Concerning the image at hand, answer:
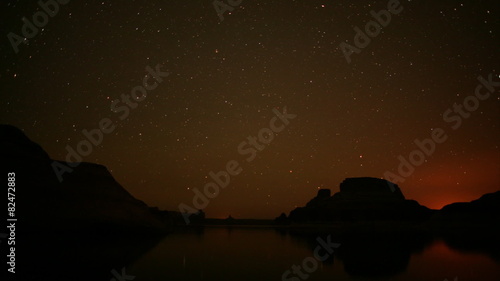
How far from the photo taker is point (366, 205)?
11800 centimetres

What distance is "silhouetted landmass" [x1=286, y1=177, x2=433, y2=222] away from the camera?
110500mm

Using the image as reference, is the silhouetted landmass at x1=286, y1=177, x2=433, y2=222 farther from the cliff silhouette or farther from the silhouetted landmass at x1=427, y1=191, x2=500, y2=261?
the cliff silhouette

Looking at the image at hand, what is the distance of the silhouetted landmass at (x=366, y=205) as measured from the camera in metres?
110

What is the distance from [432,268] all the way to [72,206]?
33612 millimetres

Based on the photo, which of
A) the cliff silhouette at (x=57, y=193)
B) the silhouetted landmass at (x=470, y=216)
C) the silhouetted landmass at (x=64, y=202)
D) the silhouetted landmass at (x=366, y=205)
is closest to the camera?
the silhouetted landmass at (x=64, y=202)

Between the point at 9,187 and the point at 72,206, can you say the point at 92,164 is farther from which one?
the point at 9,187

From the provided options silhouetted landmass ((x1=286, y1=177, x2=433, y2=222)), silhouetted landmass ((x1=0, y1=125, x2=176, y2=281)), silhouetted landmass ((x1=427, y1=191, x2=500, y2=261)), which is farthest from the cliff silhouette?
silhouetted landmass ((x1=427, y1=191, x2=500, y2=261))

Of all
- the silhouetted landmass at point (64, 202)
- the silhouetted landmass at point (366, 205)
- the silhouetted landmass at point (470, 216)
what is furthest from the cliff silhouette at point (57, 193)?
the silhouetted landmass at point (470, 216)

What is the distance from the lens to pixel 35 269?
11328 mm

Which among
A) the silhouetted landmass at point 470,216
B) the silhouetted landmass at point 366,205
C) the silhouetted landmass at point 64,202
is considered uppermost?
the silhouetted landmass at point 64,202

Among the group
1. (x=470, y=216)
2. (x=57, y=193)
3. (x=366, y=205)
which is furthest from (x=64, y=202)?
(x=470, y=216)

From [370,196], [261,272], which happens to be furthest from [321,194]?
[261,272]

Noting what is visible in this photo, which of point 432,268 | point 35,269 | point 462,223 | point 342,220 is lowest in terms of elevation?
point 462,223

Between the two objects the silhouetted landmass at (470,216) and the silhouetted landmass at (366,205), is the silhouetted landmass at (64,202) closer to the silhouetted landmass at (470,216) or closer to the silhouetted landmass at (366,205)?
the silhouetted landmass at (366,205)
